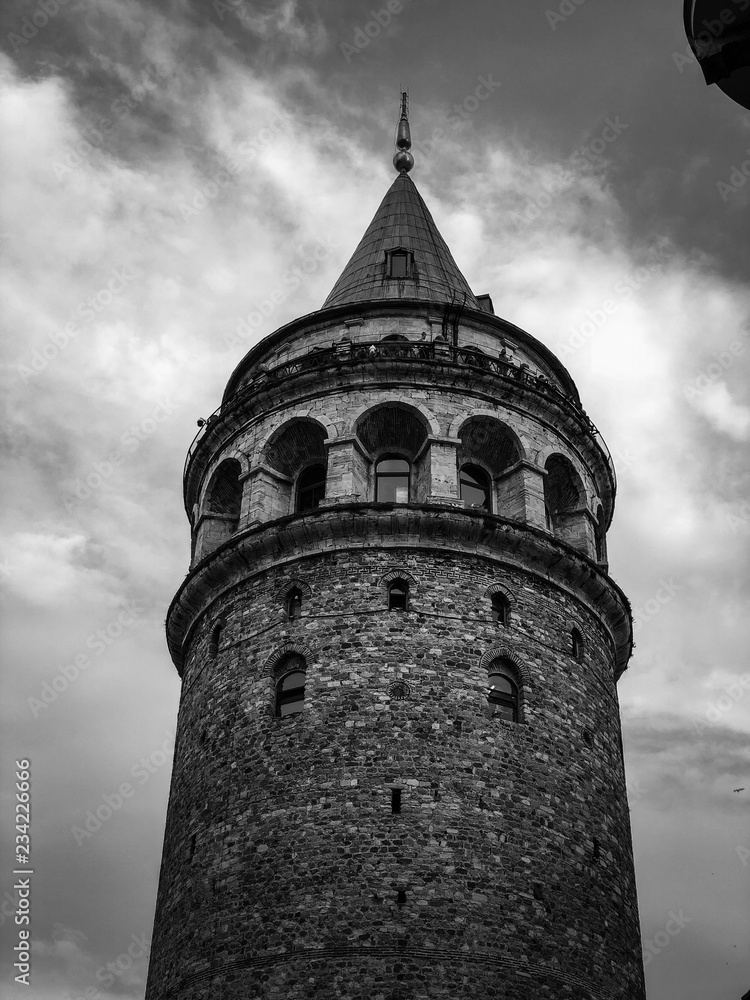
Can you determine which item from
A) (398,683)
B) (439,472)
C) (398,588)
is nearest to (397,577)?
(398,588)

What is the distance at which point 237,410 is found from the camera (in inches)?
1150

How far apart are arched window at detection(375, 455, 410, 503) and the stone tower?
0.06m

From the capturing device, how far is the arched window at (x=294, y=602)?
24234 millimetres

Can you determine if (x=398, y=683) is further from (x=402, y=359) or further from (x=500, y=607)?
(x=402, y=359)

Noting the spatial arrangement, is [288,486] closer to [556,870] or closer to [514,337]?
[514,337]

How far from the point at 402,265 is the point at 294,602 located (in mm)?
13207

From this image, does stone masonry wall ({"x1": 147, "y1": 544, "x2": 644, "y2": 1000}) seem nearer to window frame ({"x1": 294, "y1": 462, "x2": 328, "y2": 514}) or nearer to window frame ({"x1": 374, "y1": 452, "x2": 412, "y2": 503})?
window frame ({"x1": 374, "y1": 452, "x2": 412, "y2": 503})

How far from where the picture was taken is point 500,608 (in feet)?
79.8

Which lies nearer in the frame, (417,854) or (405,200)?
(417,854)

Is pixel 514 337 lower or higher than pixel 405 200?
lower

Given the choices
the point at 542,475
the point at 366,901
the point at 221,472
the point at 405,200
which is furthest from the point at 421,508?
the point at 405,200

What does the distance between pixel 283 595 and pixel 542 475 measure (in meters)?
7.47

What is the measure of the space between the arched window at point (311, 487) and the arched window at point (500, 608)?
5.36m

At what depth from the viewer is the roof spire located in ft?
134
